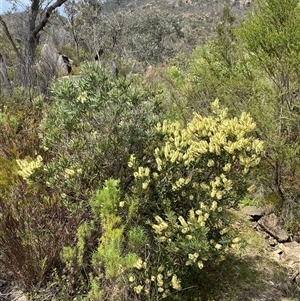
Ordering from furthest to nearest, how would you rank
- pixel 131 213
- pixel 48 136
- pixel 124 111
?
pixel 48 136 < pixel 124 111 < pixel 131 213

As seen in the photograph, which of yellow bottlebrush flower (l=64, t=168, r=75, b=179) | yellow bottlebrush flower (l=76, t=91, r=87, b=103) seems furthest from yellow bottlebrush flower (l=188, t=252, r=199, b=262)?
yellow bottlebrush flower (l=76, t=91, r=87, b=103)

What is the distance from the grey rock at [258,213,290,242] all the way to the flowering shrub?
2.09 meters

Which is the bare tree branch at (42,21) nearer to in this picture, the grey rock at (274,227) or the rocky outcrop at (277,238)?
the rocky outcrop at (277,238)

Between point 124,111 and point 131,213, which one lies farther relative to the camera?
point 124,111

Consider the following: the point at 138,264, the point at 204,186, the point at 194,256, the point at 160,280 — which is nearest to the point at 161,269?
the point at 160,280

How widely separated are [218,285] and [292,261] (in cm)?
126

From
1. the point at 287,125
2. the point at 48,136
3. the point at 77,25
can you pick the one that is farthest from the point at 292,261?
the point at 77,25

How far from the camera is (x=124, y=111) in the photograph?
3023mm

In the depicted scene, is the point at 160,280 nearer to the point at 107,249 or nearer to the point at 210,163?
the point at 107,249

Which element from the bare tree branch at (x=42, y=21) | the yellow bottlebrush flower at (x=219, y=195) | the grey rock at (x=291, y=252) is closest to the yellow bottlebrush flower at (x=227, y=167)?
the yellow bottlebrush flower at (x=219, y=195)

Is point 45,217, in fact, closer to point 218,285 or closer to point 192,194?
point 192,194

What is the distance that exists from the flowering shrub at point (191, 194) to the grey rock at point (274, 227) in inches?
82.3

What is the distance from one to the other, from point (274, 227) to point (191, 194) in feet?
7.67

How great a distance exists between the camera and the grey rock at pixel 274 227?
189 inches
